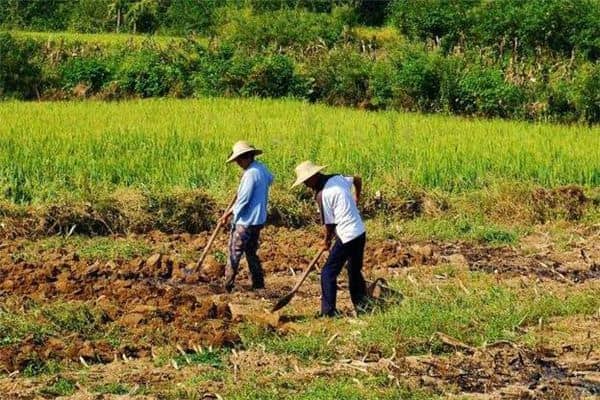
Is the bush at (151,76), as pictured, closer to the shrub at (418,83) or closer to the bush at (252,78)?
the bush at (252,78)

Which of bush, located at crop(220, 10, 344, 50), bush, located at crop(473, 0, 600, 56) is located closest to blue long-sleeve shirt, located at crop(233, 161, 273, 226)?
bush, located at crop(473, 0, 600, 56)

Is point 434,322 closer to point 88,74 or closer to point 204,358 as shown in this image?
point 204,358

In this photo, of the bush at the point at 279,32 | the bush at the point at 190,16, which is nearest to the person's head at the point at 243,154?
the bush at the point at 279,32

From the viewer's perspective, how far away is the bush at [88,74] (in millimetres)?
19969

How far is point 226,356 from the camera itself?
6.26 m

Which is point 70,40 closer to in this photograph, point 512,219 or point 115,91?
point 115,91

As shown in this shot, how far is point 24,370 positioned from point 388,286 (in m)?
2.93

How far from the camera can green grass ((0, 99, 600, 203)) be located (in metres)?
11.4

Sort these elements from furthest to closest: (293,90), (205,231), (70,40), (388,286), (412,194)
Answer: (70,40) → (293,90) → (412,194) → (205,231) → (388,286)

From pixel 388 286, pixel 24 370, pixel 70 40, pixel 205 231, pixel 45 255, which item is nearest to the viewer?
pixel 24 370

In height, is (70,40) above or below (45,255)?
above

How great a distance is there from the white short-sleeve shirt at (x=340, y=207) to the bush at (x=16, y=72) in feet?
45.7

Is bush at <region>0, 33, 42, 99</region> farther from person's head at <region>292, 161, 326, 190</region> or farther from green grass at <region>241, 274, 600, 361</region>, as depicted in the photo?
person's head at <region>292, 161, 326, 190</region>

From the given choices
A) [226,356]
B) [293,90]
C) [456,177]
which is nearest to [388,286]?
[226,356]
